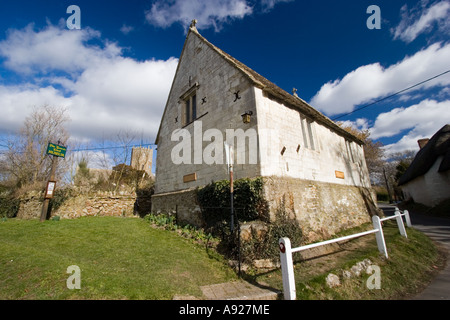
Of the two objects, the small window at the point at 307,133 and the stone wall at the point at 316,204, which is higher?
the small window at the point at 307,133

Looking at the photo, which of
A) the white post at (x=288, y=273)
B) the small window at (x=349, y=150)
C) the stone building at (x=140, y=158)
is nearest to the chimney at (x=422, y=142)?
the small window at (x=349, y=150)

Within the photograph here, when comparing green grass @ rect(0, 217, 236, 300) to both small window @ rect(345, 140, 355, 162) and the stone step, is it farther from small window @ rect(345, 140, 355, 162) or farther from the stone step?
small window @ rect(345, 140, 355, 162)

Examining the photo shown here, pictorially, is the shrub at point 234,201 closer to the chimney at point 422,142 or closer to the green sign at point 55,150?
the green sign at point 55,150

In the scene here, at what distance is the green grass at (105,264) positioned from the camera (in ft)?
12.0

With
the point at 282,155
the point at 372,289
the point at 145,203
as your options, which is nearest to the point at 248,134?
the point at 282,155

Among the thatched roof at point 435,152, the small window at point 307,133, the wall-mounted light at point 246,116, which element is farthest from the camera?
the thatched roof at point 435,152

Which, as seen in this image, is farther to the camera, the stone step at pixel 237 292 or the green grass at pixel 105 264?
the stone step at pixel 237 292

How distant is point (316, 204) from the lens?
8133mm

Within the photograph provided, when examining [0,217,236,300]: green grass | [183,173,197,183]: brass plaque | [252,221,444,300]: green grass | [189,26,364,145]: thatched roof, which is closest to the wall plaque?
[189,26,364,145]: thatched roof

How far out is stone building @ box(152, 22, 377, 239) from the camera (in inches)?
288

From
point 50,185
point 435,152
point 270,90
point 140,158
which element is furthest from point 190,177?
point 435,152

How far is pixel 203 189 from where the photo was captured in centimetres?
827

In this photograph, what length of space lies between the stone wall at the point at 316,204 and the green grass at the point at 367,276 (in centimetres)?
114
